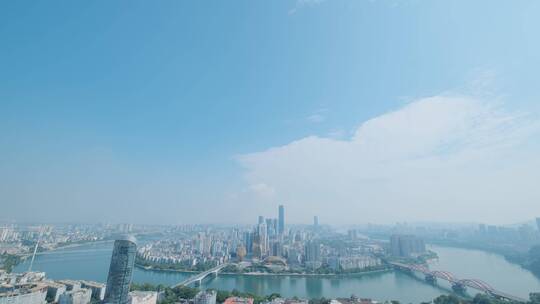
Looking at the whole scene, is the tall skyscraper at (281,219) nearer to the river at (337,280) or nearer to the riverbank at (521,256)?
the riverbank at (521,256)

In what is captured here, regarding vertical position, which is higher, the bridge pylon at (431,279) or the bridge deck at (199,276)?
the bridge pylon at (431,279)

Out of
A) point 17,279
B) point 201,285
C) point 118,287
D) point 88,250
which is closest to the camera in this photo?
point 118,287

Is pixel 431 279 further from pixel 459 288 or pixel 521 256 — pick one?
pixel 521 256

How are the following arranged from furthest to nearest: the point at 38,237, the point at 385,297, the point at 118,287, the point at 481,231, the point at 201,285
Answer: the point at 481,231, the point at 38,237, the point at 201,285, the point at 385,297, the point at 118,287

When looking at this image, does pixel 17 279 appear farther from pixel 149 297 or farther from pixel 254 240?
pixel 254 240

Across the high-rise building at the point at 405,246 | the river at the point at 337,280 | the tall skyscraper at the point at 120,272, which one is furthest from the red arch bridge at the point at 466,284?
the tall skyscraper at the point at 120,272

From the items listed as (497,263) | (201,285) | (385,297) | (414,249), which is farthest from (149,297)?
(497,263)

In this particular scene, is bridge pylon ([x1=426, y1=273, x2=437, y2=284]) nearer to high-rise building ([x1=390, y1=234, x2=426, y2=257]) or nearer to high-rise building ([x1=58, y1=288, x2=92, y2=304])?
high-rise building ([x1=390, y1=234, x2=426, y2=257])

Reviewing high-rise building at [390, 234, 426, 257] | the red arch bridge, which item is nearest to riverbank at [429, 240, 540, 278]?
high-rise building at [390, 234, 426, 257]
